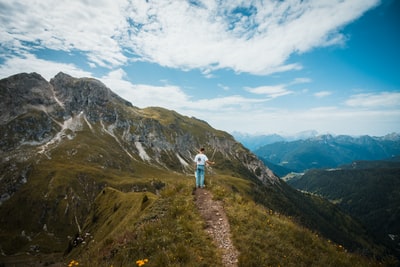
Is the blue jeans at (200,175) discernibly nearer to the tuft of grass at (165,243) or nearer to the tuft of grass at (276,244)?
the tuft of grass at (165,243)

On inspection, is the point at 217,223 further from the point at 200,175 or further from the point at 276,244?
the point at 200,175

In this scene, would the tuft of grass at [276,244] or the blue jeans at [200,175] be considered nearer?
the tuft of grass at [276,244]

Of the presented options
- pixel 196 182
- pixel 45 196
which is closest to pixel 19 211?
pixel 45 196

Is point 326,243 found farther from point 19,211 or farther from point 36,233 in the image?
point 19,211

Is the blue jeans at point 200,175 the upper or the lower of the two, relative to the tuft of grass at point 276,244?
upper

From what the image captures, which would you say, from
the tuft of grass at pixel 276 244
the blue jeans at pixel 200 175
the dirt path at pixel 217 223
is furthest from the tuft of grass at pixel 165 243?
the blue jeans at pixel 200 175

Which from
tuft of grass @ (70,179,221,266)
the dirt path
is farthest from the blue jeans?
tuft of grass @ (70,179,221,266)

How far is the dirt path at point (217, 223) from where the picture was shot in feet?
41.1

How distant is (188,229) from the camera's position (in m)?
14.1

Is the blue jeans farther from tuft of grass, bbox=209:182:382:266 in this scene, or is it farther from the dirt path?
tuft of grass, bbox=209:182:382:266

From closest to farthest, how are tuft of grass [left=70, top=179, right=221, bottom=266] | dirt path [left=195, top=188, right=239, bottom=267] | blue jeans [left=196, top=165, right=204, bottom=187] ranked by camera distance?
tuft of grass [left=70, top=179, right=221, bottom=266], dirt path [left=195, top=188, right=239, bottom=267], blue jeans [left=196, top=165, right=204, bottom=187]

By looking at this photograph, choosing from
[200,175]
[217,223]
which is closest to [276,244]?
[217,223]

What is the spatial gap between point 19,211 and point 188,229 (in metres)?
227

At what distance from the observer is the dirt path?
1254 centimetres
